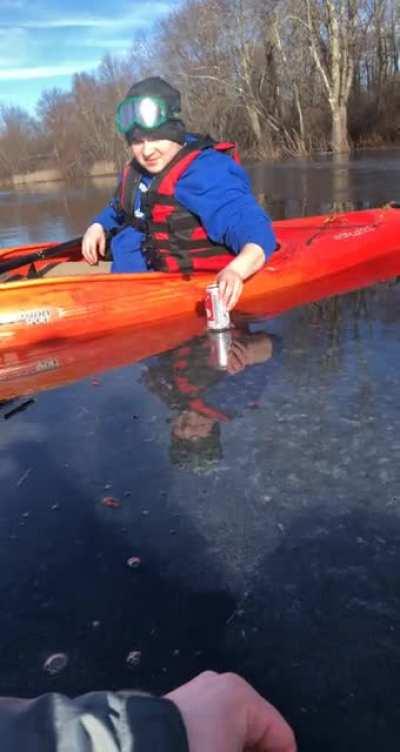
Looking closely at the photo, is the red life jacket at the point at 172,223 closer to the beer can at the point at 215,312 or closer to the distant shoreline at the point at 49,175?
the beer can at the point at 215,312

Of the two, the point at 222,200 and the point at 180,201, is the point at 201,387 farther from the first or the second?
the point at 180,201

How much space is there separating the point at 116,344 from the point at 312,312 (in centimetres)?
138

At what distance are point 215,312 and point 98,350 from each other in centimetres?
79

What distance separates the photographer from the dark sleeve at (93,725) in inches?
33.2

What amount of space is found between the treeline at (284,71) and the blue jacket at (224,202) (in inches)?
815

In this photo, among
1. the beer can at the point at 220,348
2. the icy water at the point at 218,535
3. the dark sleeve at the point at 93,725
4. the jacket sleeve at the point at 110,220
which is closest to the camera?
the dark sleeve at the point at 93,725

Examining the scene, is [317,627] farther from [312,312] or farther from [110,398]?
[312,312]

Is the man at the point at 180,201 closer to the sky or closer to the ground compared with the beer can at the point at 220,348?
closer to the sky

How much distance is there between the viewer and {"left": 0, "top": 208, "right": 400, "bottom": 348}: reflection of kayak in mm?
4199

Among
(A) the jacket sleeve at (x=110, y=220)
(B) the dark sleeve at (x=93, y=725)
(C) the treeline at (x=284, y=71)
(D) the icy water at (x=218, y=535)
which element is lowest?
(D) the icy water at (x=218, y=535)

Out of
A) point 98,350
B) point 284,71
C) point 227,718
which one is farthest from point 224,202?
point 284,71

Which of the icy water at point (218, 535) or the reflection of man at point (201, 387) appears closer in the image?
the icy water at point (218, 535)

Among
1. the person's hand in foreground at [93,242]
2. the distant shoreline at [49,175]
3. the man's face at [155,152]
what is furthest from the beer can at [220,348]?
the distant shoreline at [49,175]

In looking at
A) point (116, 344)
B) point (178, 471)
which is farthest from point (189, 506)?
point (116, 344)
